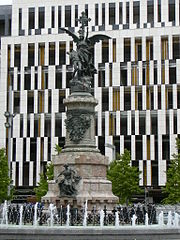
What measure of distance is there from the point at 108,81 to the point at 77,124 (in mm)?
46606

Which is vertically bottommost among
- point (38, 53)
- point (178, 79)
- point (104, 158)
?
point (104, 158)

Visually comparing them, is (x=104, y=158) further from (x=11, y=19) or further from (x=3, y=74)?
(x=11, y=19)

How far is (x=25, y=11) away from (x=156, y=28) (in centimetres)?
1983

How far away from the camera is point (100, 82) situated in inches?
3140

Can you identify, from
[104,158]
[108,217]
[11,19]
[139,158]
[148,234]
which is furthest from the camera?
[11,19]

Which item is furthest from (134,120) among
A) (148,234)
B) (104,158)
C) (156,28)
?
(148,234)

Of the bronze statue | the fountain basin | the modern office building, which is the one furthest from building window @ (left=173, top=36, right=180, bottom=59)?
the fountain basin

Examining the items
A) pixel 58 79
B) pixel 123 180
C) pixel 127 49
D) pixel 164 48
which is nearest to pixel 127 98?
pixel 127 49

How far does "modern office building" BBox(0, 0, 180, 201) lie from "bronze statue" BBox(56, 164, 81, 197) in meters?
44.1

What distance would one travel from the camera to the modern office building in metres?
75.9

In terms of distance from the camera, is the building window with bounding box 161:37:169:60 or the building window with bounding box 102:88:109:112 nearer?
the building window with bounding box 161:37:169:60

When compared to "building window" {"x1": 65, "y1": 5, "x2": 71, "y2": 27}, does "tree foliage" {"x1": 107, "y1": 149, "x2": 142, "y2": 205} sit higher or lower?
lower

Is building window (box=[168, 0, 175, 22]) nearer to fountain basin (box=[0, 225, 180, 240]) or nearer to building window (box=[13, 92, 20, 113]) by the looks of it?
building window (box=[13, 92, 20, 113])

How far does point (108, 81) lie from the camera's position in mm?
78750
